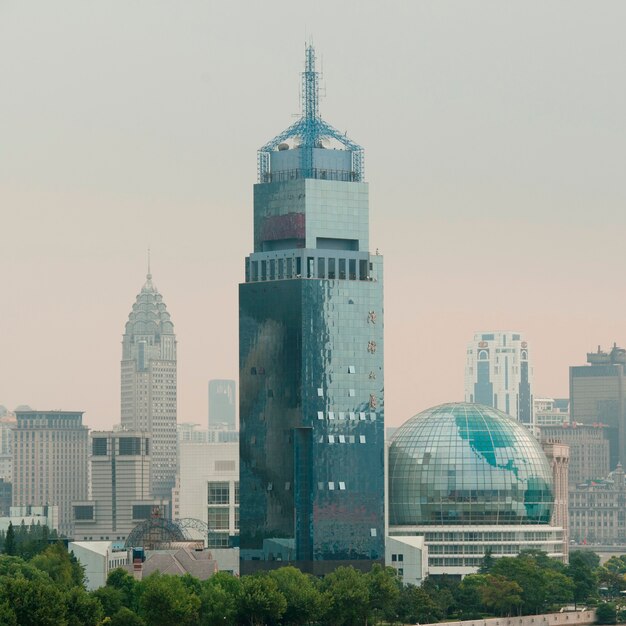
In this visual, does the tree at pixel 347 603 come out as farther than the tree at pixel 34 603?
Yes

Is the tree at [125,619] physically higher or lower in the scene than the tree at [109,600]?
lower

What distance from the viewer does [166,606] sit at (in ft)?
569

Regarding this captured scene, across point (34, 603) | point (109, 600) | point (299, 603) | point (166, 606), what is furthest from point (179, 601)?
point (34, 603)

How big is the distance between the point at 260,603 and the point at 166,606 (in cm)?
1329

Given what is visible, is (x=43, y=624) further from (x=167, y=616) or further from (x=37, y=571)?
(x=37, y=571)

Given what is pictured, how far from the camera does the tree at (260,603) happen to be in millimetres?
184600

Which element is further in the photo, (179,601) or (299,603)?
(299,603)

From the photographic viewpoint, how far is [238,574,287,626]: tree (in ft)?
606

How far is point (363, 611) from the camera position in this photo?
19762 cm

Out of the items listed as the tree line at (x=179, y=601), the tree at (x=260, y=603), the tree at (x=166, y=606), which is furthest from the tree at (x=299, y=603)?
the tree at (x=166, y=606)

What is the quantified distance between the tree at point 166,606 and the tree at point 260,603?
28.6 feet

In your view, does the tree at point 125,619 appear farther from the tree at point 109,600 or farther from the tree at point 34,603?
the tree at point 34,603

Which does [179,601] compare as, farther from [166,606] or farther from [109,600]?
[109,600]

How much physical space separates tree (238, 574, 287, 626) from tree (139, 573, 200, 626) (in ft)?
28.6
